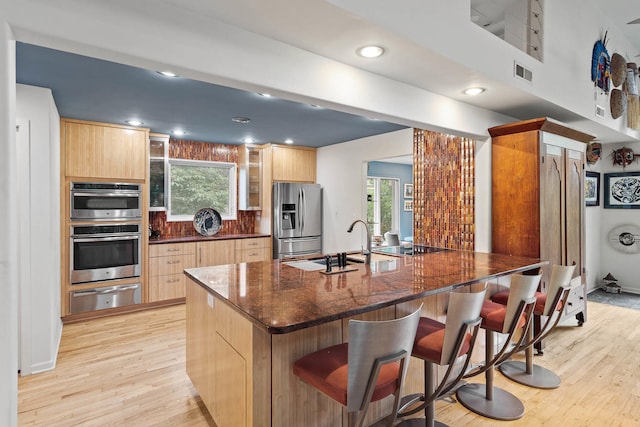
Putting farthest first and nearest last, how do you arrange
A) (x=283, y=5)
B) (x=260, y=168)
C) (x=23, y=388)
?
(x=260, y=168), (x=23, y=388), (x=283, y=5)

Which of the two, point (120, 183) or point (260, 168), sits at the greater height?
point (260, 168)

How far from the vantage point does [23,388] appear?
2609 millimetres

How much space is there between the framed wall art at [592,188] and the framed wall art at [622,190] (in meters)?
0.16

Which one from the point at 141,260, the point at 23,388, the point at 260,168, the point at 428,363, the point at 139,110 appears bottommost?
the point at 23,388

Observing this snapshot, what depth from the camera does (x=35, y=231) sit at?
9.42ft

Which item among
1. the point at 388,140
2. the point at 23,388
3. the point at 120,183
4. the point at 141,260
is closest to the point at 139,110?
the point at 120,183

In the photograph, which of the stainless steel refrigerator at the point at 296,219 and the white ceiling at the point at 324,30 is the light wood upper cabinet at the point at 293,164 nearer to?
the stainless steel refrigerator at the point at 296,219

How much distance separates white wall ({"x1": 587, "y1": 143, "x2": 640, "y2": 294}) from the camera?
17.4 feet

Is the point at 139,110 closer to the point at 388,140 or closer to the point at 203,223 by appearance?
the point at 203,223

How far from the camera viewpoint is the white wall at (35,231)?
2.81 meters

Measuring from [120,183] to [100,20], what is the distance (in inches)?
128

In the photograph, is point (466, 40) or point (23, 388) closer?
point (466, 40)

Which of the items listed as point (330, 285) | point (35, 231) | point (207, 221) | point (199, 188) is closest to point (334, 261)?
point (330, 285)

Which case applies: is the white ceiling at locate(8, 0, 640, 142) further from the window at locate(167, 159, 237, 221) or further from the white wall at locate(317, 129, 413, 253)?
the window at locate(167, 159, 237, 221)
